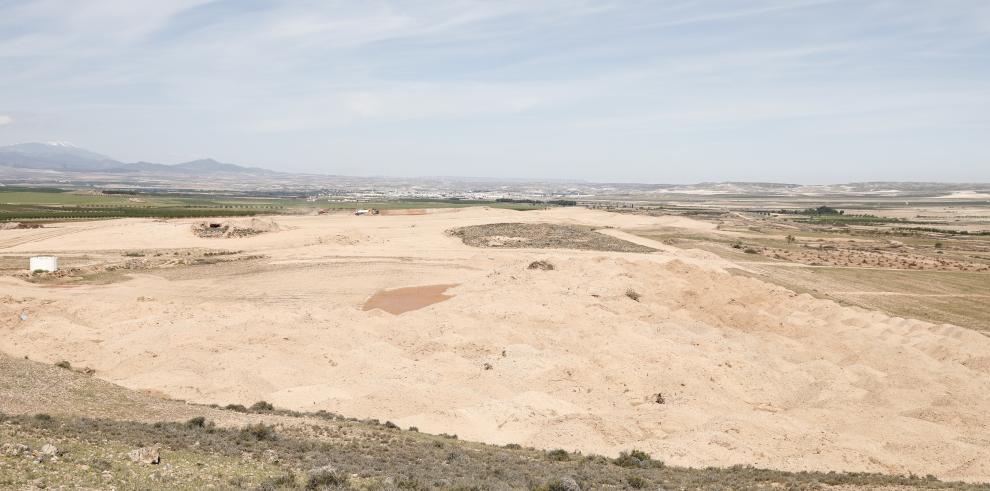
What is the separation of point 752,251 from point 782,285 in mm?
21533

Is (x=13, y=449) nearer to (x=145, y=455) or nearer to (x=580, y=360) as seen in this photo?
(x=145, y=455)

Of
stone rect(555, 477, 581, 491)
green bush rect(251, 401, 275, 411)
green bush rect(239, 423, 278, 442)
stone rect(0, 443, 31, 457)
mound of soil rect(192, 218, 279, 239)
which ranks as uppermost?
mound of soil rect(192, 218, 279, 239)

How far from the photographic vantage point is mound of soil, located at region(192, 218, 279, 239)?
71938mm

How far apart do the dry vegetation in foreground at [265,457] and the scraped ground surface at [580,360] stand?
241cm

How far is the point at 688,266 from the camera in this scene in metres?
48.2

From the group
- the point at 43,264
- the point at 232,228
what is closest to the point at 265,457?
the point at 43,264

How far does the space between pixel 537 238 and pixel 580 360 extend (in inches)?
1843

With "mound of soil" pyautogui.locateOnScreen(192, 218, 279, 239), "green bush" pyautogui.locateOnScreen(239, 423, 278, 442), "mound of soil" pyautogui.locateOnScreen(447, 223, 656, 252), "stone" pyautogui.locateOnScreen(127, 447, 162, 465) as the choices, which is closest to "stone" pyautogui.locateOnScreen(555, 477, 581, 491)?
"green bush" pyautogui.locateOnScreen(239, 423, 278, 442)

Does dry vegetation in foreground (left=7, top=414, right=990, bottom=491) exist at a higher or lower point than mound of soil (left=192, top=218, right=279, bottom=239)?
lower

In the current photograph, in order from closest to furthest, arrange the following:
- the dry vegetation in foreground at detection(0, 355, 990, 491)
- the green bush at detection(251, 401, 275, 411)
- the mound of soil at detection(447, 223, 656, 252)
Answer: the dry vegetation in foreground at detection(0, 355, 990, 491) < the green bush at detection(251, 401, 275, 411) < the mound of soil at detection(447, 223, 656, 252)

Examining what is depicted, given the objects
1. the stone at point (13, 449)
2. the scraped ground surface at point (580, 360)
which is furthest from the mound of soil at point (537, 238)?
the stone at point (13, 449)

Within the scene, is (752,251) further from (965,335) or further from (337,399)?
(337,399)

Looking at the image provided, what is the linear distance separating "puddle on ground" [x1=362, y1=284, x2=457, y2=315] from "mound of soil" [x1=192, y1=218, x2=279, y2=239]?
112ft

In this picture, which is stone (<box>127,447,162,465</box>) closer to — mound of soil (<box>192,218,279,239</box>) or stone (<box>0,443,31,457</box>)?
stone (<box>0,443,31,457</box>)
